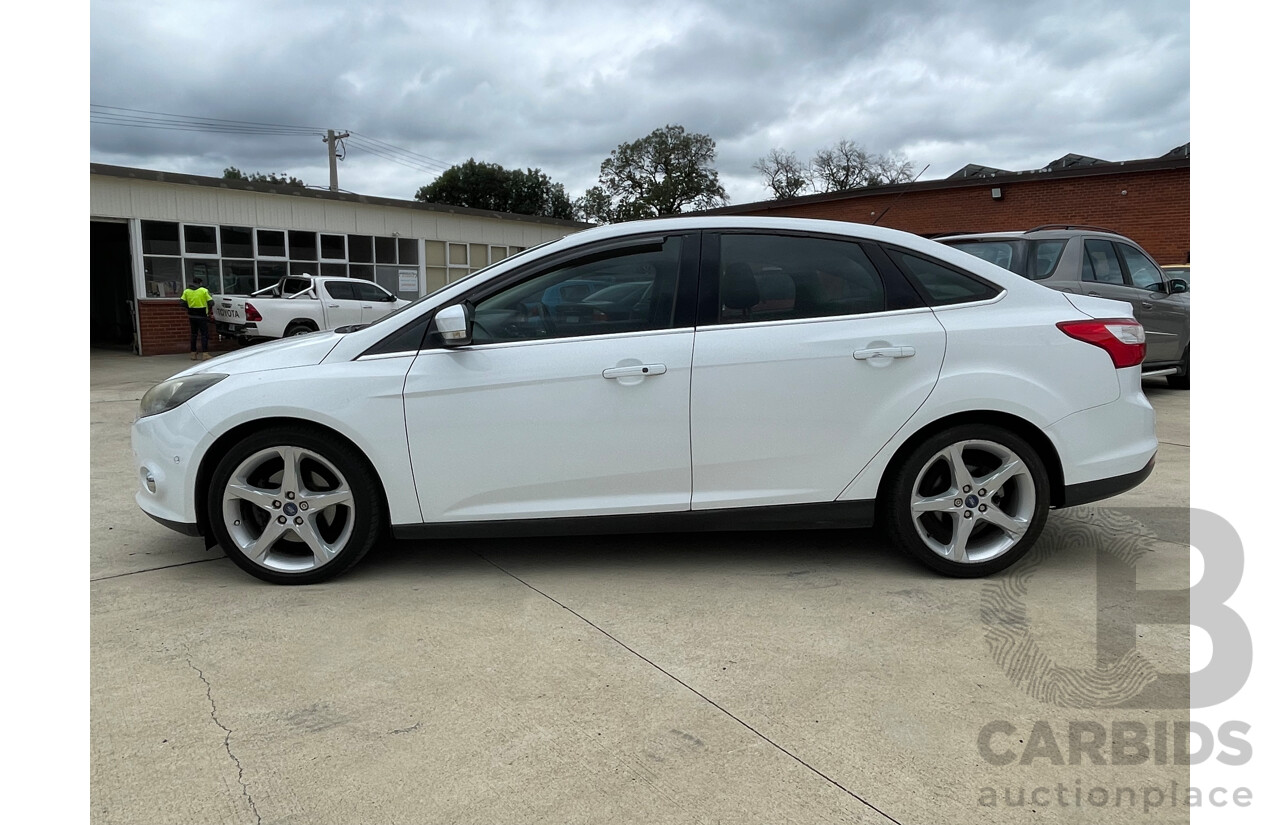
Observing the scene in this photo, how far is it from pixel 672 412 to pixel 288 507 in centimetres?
174

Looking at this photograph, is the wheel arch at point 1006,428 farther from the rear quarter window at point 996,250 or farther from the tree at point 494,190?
the tree at point 494,190

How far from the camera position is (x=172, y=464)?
12.2 ft

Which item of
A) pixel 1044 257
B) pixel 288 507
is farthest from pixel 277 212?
pixel 288 507

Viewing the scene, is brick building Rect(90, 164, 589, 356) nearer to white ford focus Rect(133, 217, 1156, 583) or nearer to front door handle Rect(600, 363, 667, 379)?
white ford focus Rect(133, 217, 1156, 583)

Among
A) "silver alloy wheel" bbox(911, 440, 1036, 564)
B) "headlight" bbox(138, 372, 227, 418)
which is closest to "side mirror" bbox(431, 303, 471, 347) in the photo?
"headlight" bbox(138, 372, 227, 418)

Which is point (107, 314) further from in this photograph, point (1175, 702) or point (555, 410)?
point (1175, 702)

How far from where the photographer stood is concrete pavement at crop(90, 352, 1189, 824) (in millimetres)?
2281

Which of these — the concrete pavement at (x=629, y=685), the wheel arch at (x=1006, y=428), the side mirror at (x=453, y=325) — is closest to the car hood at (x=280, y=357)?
the side mirror at (x=453, y=325)

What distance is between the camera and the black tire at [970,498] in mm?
3729

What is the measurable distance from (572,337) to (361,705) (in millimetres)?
1717

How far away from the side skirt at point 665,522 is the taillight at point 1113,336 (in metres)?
1.17

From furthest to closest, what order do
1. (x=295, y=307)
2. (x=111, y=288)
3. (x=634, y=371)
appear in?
(x=111, y=288) < (x=295, y=307) < (x=634, y=371)

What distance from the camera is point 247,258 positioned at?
19469 mm

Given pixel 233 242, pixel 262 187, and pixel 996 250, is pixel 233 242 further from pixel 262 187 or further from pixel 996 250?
pixel 996 250
